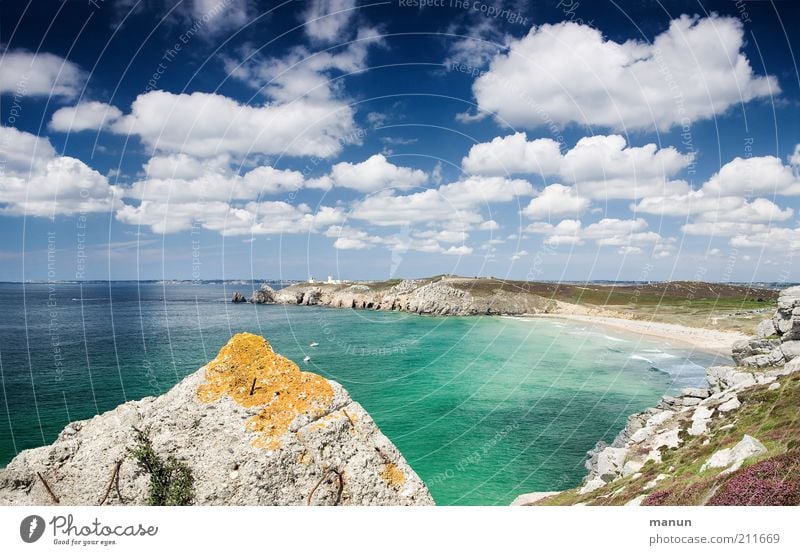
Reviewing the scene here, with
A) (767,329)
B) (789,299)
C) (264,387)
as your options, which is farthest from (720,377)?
(264,387)

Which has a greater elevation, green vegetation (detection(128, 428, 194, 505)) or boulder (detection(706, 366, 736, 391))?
green vegetation (detection(128, 428, 194, 505))

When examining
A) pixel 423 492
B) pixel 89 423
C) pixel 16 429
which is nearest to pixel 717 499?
pixel 423 492

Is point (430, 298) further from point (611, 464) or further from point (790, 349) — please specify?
point (611, 464)

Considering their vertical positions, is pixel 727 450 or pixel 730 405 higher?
pixel 727 450

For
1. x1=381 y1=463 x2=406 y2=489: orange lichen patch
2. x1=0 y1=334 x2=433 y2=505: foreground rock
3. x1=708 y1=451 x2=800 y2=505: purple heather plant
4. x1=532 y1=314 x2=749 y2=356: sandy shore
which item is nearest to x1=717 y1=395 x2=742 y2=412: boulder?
x1=708 y1=451 x2=800 y2=505: purple heather plant

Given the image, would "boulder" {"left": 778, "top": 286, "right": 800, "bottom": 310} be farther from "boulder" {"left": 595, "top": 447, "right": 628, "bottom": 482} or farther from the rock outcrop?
the rock outcrop

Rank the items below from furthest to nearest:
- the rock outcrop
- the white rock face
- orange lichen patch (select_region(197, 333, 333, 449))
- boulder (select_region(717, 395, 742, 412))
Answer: the rock outcrop, boulder (select_region(717, 395, 742, 412)), the white rock face, orange lichen patch (select_region(197, 333, 333, 449))

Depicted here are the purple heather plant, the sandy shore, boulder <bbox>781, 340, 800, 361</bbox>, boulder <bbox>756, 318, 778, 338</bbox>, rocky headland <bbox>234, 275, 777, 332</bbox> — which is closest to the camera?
the purple heather plant

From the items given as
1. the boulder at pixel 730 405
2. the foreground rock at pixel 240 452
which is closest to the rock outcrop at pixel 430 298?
the boulder at pixel 730 405
